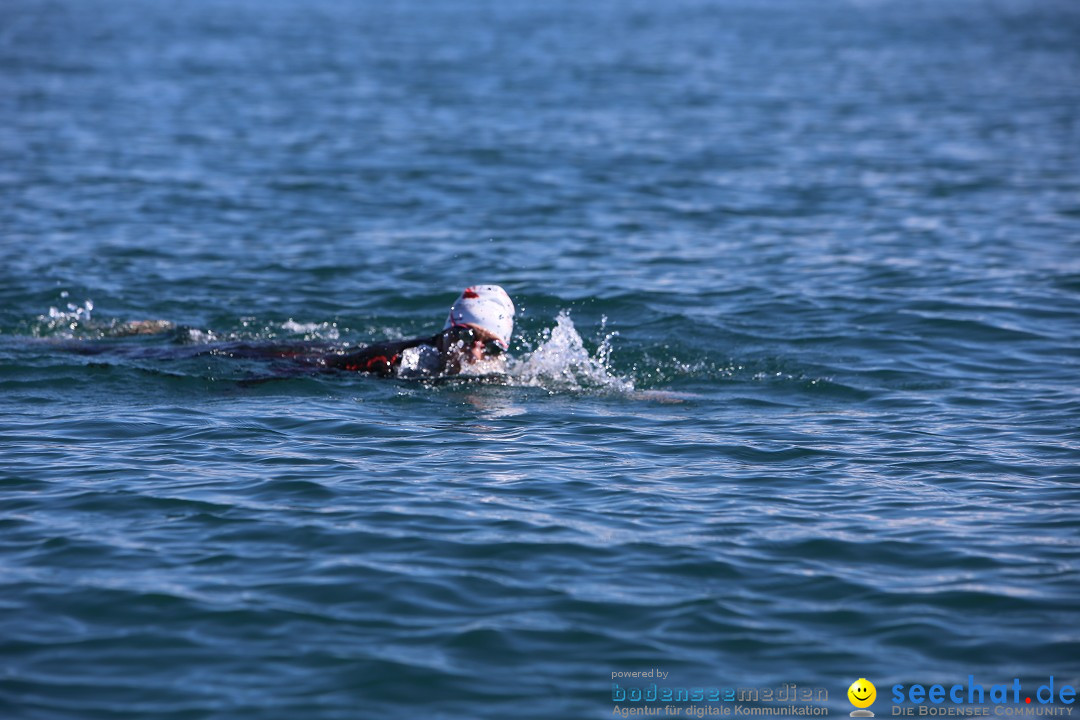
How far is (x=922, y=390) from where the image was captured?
11.7 meters

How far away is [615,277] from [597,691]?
10.0m

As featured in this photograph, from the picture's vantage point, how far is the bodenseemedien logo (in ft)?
20.1

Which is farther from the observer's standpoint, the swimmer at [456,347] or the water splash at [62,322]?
the water splash at [62,322]

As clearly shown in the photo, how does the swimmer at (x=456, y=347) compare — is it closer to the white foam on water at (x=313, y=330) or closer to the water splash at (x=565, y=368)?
the water splash at (x=565, y=368)

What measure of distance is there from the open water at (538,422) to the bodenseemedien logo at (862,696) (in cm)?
6

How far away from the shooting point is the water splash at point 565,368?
11.7 meters

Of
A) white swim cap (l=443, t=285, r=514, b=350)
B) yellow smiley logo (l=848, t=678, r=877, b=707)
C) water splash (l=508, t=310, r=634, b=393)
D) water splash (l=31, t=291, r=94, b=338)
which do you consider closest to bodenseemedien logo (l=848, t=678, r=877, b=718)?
yellow smiley logo (l=848, t=678, r=877, b=707)

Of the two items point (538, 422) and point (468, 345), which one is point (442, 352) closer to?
point (468, 345)

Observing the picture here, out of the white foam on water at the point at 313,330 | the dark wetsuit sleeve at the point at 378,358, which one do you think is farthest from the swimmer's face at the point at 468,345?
the white foam on water at the point at 313,330

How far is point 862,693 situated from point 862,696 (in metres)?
0.03

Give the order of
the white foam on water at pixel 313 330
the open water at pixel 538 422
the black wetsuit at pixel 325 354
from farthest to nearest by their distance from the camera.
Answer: the white foam on water at pixel 313 330, the black wetsuit at pixel 325 354, the open water at pixel 538 422

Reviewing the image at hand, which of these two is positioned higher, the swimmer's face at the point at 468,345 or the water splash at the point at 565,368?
the swimmer's face at the point at 468,345

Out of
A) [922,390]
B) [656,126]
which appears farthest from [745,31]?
[922,390]

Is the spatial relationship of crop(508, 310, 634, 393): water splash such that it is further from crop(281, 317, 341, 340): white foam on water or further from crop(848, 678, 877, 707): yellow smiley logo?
crop(848, 678, 877, 707): yellow smiley logo
